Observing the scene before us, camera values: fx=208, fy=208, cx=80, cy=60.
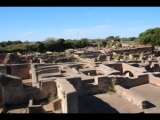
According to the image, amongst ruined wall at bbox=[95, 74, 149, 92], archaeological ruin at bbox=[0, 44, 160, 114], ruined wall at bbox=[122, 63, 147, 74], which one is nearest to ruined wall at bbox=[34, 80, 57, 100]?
archaeological ruin at bbox=[0, 44, 160, 114]

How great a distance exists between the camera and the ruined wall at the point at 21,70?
64.5ft

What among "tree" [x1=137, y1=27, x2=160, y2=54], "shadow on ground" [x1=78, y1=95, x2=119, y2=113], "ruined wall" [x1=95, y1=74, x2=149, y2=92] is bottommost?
"shadow on ground" [x1=78, y1=95, x2=119, y2=113]

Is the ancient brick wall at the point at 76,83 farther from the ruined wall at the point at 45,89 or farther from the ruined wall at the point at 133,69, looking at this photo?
the ruined wall at the point at 133,69

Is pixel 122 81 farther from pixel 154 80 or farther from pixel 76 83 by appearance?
pixel 76 83

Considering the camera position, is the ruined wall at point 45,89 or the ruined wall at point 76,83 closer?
the ruined wall at point 76,83

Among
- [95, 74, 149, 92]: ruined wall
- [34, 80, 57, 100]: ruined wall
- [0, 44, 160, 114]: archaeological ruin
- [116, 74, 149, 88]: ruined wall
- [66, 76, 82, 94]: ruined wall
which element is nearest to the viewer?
[0, 44, 160, 114]: archaeological ruin

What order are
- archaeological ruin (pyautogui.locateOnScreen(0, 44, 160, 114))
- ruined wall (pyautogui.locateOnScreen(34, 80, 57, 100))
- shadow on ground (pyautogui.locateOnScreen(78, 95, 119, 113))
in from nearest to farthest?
1. shadow on ground (pyautogui.locateOnScreen(78, 95, 119, 113))
2. archaeological ruin (pyautogui.locateOnScreen(0, 44, 160, 114))
3. ruined wall (pyautogui.locateOnScreen(34, 80, 57, 100))

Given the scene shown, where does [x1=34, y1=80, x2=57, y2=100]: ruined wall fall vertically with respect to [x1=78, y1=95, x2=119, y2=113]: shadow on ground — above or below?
above

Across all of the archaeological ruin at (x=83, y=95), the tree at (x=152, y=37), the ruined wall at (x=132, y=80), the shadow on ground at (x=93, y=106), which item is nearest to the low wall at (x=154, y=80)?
the archaeological ruin at (x=83, y=95)

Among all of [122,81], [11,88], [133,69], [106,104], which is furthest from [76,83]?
[133,69]

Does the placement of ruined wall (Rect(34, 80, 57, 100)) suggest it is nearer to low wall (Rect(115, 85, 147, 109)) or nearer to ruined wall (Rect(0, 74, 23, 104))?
ruined wall (Rect(0, 74, 23, 104))

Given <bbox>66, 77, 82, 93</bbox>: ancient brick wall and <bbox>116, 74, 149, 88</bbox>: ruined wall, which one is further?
<bbox>116, 74, 149, 88</bbox>: ruined wall

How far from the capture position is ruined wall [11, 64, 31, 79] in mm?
19656

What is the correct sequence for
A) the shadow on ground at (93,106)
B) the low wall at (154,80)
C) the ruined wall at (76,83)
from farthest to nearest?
1. the low wall at (154,80)
2. the ruined wall at (76,83)
3. the shadow on ground at (93,106)
